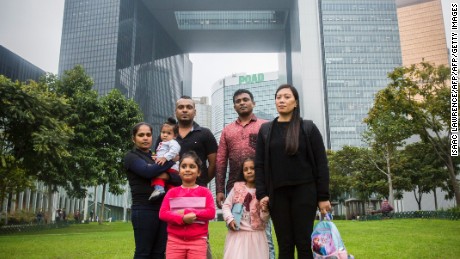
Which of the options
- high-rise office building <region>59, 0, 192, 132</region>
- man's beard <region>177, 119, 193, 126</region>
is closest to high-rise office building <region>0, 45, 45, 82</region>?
high-rise office building <region>59, 0, 192, 132</region>

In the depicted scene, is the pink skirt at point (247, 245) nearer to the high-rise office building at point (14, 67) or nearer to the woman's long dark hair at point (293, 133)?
the woman's long dark hair at point (293, 133)

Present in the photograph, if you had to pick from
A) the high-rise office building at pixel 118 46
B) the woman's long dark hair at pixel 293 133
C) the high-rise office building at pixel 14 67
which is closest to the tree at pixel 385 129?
the woman's long dark hair at pixel 293 133

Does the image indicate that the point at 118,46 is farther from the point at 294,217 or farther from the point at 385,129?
the point at 294,217

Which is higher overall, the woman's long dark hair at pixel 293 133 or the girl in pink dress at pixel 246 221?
the woman's long dark hair at pixel 293 133

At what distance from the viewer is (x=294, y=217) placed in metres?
3.88

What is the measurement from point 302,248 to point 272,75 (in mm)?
110651

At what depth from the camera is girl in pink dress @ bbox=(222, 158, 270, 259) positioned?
4.35m

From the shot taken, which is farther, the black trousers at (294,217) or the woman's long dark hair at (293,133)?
the woman's long dark hair at (293,133)

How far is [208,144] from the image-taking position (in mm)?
5160

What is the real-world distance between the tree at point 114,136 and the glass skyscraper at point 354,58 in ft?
207

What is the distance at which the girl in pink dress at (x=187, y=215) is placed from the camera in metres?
3.89

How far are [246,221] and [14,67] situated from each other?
63033mm

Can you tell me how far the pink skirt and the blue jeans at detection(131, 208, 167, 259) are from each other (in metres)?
0.75

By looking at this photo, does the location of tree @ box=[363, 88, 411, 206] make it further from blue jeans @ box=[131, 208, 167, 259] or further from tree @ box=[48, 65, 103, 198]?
blue jeans @ box=[131, 208, 167, 259]
